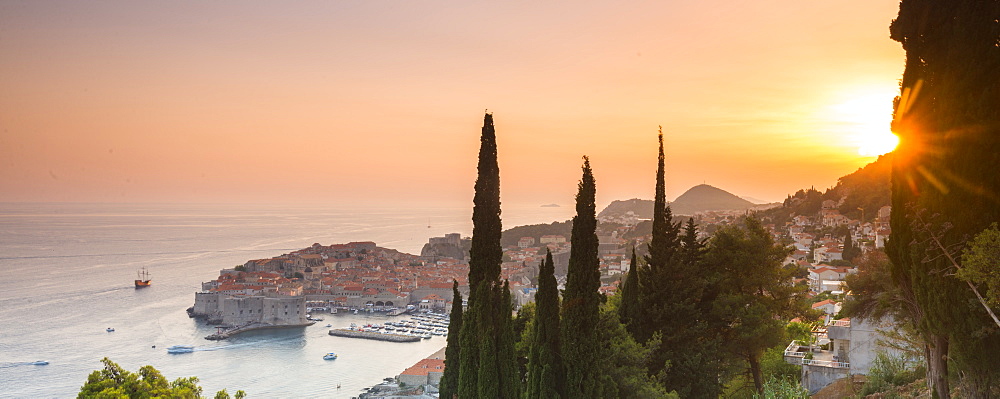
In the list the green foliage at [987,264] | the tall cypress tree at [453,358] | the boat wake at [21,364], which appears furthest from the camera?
the boat wake at [21,364]

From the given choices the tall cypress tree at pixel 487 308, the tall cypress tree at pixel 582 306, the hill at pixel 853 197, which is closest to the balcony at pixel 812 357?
the tall cypress tree at pixel 582 306

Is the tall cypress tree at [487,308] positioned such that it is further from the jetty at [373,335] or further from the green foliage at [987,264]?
the jetty at [373,335]

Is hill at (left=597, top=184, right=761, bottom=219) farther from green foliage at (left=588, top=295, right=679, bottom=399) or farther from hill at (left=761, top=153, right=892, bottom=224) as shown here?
green foliage at (left=588, top=295, right=679, bottom=399)

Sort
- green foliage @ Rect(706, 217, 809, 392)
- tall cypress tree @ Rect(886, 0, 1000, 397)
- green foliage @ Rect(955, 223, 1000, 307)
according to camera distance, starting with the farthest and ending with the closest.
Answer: green foliage @ Rect(706, 217, 809, 392) → tall cypress tree @ Rect(886, 0, 1000, 397) → green foliage @ Rect(955, 223, 1000, 307)

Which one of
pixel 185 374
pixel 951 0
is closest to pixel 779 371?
pixel 951 0

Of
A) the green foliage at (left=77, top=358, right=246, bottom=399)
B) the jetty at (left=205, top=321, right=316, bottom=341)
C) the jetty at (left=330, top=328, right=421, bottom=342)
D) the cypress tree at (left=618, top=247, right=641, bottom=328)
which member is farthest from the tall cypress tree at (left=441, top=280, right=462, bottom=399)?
the jetty at (left=205, top=321, right=316, bottom=341)

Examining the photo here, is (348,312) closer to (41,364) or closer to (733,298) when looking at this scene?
(41,364)
